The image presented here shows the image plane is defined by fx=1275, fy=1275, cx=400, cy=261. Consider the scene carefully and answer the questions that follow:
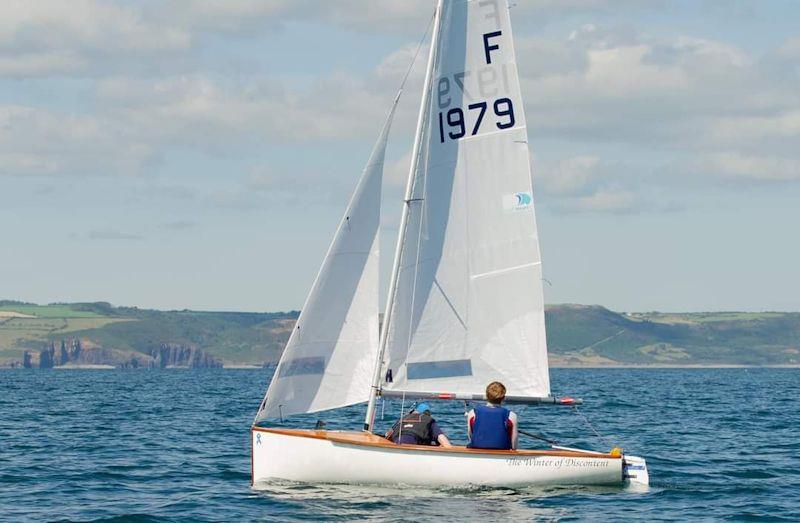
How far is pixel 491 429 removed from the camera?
2156 cm

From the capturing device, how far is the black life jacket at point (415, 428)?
21.9 meters

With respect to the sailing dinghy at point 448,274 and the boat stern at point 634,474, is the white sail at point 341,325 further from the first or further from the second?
the boat stern at point 634,474

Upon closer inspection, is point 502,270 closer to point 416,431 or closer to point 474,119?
point 474,119

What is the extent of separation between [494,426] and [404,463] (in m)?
1.64

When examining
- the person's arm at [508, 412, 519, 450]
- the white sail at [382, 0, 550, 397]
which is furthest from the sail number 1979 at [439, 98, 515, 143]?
the person's arm at [508, 412, 519, 450]

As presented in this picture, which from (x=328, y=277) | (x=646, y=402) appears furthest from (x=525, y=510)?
(x=646, y=402)

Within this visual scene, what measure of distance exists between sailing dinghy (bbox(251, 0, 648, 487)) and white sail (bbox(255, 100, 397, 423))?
0.7 inches

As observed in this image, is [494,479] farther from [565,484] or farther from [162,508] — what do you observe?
[162,508]

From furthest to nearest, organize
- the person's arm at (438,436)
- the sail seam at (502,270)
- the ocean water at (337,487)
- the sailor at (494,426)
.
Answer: the sail seam at (502,270), the person's arm at (438,436), the sailor at (494,426), the ocean water at (337,487)

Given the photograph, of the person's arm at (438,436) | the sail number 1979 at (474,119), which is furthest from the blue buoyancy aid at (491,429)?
the sail number 1979 at (474,119)

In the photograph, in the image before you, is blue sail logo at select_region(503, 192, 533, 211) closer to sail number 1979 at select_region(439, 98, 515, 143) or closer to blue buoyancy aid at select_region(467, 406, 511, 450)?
sail number 1979 at select_region(439, 98, 515, 143)

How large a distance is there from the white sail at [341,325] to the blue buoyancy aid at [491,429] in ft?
7.57

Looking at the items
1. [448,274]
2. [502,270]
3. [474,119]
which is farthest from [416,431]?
[474,119]

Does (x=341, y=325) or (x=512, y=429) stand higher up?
(x=341, y=325)
